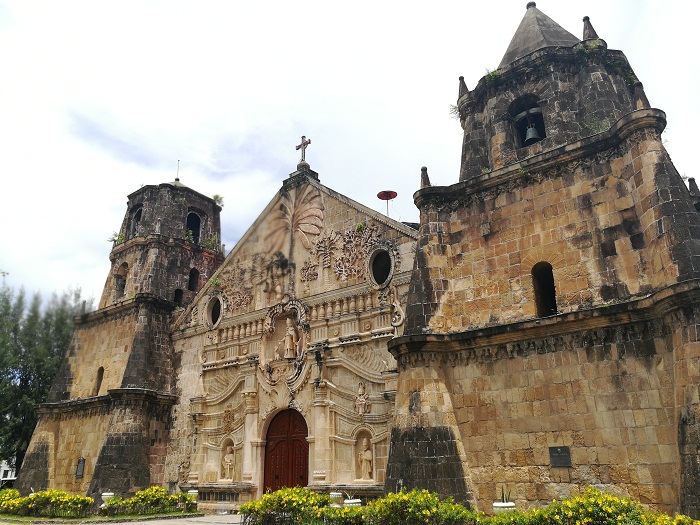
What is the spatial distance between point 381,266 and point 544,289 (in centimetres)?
506

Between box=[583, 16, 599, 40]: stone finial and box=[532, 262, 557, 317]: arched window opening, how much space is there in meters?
6.09

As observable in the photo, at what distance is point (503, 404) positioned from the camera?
36.4ft

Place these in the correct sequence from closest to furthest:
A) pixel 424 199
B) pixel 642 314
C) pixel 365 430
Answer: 1. pixel 642 314
2. pixel 424 199
3. pixel 365 430

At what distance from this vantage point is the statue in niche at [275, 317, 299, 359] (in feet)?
54.7

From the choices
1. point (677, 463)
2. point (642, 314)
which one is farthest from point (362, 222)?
point (677, 463)

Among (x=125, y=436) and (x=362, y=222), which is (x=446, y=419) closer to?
(x=362, y=222)

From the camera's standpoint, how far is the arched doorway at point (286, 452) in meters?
15.8

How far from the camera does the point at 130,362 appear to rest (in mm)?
19469

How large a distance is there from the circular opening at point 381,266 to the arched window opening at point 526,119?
4.64 metres

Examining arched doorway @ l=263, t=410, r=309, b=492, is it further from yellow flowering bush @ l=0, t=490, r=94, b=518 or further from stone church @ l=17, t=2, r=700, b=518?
yellow flowering bush @ l=0, t=490, r=94, b=518

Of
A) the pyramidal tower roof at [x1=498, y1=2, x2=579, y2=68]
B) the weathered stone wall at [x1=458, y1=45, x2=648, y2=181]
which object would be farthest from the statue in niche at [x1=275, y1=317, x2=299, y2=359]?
the pyramidal tower roof at [x1=498, y1=2, x2=579, y2=68]

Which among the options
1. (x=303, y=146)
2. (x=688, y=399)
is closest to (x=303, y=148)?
(x=303, y=146)

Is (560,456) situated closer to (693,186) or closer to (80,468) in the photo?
(693,186)

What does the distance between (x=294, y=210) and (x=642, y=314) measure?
11.6 meters
